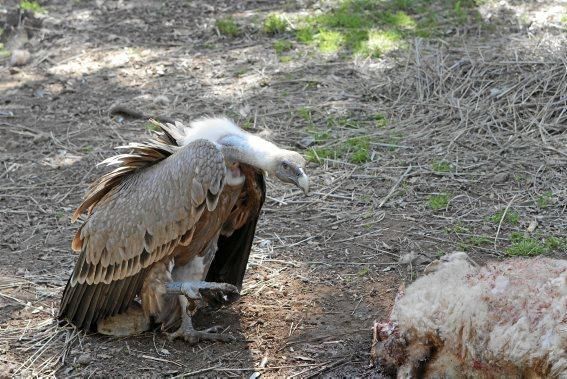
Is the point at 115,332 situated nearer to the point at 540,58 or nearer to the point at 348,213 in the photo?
the point at 348,213

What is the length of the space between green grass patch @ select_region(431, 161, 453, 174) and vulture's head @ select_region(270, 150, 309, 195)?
2455 millimetres

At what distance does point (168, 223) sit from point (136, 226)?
20cm

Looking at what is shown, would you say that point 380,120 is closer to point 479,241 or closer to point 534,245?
point 479,241

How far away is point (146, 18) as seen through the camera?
11102mm

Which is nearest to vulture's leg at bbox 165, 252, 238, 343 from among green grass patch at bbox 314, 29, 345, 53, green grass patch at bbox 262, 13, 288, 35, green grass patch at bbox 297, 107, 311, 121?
green grass patch at bbox 297, 107, 311, 121

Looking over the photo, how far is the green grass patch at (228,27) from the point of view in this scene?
1035cm

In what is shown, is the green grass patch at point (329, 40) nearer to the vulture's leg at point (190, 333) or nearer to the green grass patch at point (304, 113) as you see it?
the green grass patch at point (304, 113)

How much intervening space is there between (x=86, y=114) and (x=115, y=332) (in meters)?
3.83

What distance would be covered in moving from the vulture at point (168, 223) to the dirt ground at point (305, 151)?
18 centimetres

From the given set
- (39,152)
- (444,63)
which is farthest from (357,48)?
(39,152)

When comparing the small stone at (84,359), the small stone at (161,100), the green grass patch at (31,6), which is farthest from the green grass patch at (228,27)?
the small stone at (84,359)

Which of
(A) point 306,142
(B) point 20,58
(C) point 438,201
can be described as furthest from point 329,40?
(C) point 438,201

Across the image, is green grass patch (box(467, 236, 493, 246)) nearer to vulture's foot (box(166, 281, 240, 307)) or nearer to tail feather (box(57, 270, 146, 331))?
vulture's foot (box(166, 281, 240, 307))

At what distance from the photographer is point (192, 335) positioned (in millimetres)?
5301
